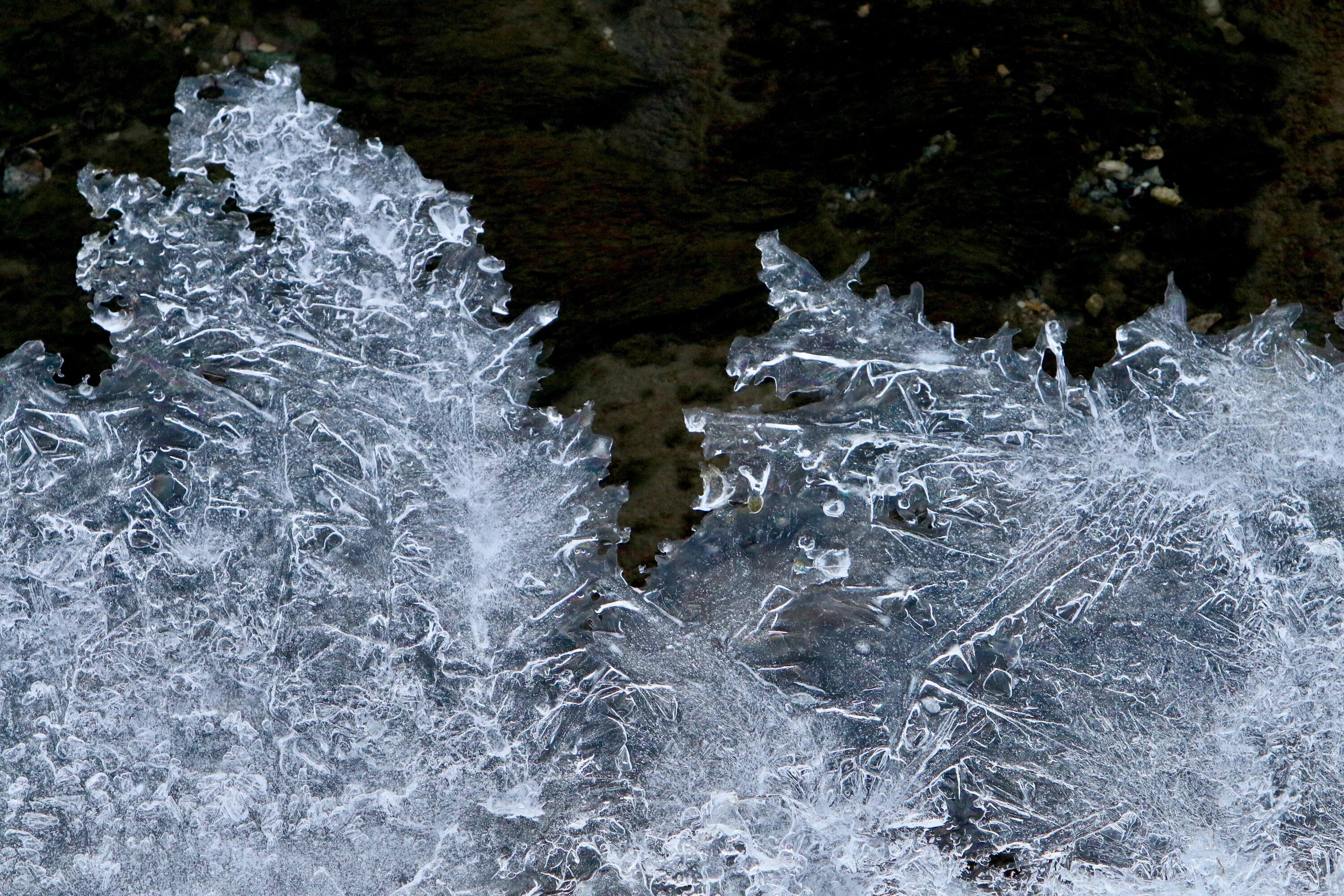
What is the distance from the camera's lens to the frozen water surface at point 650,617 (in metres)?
1.90

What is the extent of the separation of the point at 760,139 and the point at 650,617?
1.16 m

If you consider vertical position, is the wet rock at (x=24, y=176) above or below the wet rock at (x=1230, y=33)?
below

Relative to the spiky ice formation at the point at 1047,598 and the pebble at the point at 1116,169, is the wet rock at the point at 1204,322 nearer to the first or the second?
the spiky ice formation at the point at 1047,598

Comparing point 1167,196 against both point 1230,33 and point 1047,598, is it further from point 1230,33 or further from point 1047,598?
point 1047,598

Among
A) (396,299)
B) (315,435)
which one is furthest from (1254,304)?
(315,435)

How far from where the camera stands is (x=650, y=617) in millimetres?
1938

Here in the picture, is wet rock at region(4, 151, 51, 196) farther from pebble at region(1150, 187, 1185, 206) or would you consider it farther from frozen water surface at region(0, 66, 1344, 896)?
pebble at region(1150, 187, 1185, 206)

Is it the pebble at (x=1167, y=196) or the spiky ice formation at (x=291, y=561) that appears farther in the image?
the pebble at (x=1167, y=196)

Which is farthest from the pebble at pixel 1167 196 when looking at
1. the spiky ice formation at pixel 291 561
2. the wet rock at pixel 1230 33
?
the spiky ice formation at pixel 291 561

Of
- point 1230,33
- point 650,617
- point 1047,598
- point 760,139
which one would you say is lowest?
point 650,617

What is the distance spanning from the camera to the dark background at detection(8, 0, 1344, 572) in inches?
84.4

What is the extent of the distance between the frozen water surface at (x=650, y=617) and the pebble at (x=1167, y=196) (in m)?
0.40

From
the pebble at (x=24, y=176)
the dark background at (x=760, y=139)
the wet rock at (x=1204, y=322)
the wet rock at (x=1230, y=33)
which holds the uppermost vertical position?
A: the wet rock at (x=1230, y=33)

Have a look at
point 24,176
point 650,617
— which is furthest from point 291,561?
point 24,176
